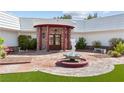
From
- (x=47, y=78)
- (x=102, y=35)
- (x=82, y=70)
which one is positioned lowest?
(x=47, y=78)

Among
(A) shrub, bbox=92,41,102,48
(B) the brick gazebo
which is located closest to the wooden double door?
(B) the brick gazebo

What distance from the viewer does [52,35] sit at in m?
16.8

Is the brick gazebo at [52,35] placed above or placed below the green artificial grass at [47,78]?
above

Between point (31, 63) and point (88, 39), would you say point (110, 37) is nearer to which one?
point (88, 39)

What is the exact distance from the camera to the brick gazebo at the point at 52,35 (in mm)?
16250

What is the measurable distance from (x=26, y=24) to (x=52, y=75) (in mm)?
10934

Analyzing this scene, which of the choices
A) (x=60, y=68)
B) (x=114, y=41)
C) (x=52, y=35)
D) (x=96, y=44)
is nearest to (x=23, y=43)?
(x=52, y=35)

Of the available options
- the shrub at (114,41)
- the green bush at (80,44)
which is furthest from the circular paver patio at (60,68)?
the shrub at (114,41)

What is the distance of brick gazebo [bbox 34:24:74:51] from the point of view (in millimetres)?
16250

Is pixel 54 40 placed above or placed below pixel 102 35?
below

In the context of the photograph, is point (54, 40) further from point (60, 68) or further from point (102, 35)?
point (60, 68)

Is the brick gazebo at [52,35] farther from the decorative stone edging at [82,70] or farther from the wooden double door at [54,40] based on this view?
the decorative stone edging at [82,70]
